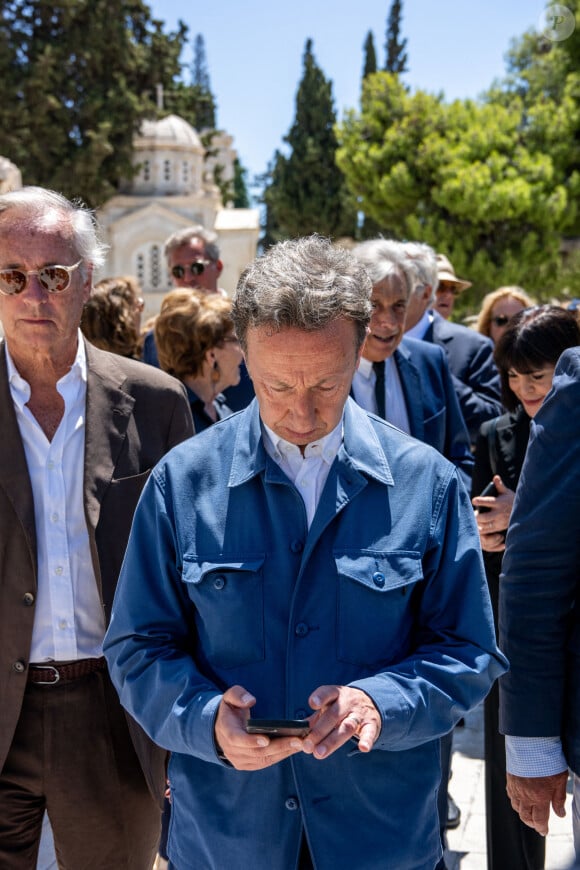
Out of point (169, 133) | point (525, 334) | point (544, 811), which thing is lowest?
point (544, 811)

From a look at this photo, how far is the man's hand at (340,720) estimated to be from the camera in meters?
1.75

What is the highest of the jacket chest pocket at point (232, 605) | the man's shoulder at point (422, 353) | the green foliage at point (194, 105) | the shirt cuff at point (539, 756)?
the green foliage at point (194, 105)

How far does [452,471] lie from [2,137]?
3843cm

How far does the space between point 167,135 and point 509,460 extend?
134 ft

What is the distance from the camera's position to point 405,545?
2.04m

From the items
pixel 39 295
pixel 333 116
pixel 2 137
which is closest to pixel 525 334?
pixel 39 295

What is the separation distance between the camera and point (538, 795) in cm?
239

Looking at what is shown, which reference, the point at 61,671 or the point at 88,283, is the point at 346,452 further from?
the point at 88,283

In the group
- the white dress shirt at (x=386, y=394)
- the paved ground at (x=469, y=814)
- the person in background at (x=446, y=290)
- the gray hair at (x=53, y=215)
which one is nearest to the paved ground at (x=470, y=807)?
the paved ground at (x=469, y=814)

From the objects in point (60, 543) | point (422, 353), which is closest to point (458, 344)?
point (422, 353)

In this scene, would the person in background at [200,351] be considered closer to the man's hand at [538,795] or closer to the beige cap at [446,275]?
the man's hand at [538,795]

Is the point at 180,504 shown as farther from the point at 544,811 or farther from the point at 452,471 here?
the point at 544,811

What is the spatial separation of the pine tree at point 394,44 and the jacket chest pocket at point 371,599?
5197 cm

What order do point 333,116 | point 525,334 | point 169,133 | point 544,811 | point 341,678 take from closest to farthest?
point 341,678 < point 544,811 < point 525,334 < point 169,133 < point 333,116
